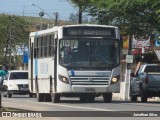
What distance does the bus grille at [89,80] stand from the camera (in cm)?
2903

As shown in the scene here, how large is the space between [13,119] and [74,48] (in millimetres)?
10880

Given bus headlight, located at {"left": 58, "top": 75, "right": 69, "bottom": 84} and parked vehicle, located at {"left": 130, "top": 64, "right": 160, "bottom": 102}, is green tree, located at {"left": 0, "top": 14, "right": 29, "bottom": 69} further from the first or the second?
bus headlight, located at {"left": 58, "top": 75, "right": 69, "bottom": 84}

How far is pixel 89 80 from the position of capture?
1147 inches

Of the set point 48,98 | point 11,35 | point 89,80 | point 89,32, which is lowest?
point 48,98

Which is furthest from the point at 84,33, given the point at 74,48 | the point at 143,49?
the point at 143,49

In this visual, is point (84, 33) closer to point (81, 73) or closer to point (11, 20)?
point (81, 73)

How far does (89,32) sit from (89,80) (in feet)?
7.26

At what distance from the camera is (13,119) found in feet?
60.6

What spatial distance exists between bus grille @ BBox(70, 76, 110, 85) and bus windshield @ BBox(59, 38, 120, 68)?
54 centimetres

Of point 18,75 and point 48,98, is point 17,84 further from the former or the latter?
point 48,98

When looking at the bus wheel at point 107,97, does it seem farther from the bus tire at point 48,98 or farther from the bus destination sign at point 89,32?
the bus tire at point 48,98

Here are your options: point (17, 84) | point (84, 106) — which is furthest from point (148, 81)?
point (17, 84)

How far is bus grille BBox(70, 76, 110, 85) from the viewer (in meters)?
29.0

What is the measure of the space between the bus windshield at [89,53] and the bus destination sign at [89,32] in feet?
0.88
